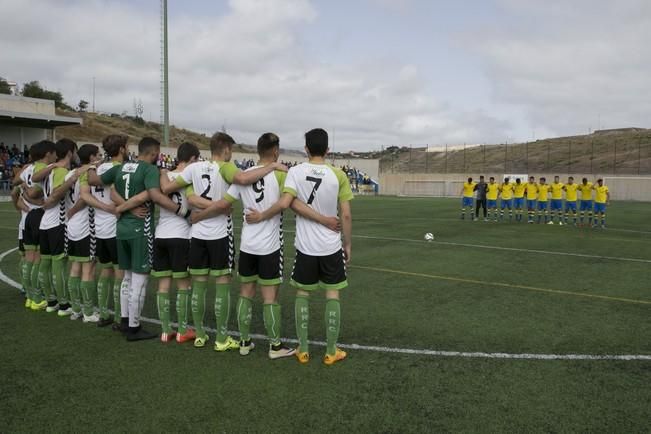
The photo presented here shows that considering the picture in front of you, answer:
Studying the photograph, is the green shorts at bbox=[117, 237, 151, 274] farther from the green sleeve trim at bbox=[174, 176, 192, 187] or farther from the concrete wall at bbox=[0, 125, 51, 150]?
the concrete wall at bbox=[0, 125, 51, 150]

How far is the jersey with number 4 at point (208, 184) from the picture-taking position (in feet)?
16.1

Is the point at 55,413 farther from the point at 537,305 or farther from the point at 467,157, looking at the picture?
the point at 467,157

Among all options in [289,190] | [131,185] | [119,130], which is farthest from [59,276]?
[119,130]

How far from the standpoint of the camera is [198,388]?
4.18 m

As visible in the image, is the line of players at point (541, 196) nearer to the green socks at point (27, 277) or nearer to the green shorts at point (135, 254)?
the green socks at point (27, 277)

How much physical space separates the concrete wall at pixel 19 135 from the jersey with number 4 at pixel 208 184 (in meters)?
37.8

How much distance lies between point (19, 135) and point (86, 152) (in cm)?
3677

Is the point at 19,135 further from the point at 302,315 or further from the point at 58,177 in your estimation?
the point at 302,315

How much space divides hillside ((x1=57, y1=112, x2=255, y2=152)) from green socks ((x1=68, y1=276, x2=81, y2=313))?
57.7m

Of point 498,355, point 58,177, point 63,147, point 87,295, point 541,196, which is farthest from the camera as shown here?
point 541,196

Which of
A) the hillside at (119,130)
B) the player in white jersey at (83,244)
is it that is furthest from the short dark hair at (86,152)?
the hillside at (119,130)

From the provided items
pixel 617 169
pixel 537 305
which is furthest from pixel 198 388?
pixel 617 169

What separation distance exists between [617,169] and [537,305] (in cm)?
5814

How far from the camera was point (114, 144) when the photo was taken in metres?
5.55
